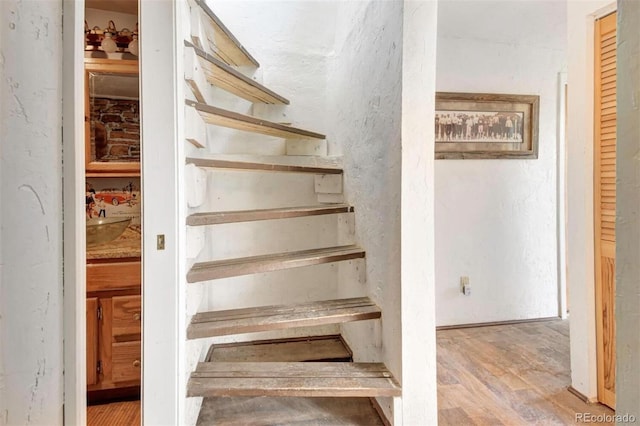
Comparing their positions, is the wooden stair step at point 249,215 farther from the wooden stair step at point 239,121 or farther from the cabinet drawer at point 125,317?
the cabinet drawer at point 125,317

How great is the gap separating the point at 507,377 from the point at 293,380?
1.28 metres

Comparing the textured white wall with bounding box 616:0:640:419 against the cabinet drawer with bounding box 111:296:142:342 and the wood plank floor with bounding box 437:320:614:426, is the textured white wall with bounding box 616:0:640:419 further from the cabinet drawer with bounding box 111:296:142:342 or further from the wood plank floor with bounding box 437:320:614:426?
the cabinet drawer with bounding box 111:296:142:342

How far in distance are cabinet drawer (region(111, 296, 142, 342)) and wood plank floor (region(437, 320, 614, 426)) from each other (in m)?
1.54

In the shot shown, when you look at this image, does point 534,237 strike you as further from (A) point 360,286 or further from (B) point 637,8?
(B) point 637,8

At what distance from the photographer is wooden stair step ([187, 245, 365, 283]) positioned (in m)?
1.41

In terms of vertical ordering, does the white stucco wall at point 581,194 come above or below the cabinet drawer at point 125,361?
above

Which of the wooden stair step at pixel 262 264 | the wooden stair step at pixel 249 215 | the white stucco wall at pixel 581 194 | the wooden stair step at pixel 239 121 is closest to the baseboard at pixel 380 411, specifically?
the wooden stair step at pixel 262 264

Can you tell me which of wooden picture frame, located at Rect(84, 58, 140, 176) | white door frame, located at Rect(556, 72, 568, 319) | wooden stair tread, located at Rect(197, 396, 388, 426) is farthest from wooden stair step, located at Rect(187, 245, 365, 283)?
white door frame, located at Rect(556, 72, 568, 319)

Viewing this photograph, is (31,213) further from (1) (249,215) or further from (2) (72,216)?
(1) (249,215)

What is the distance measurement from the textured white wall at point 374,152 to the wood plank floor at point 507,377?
1.68 feet

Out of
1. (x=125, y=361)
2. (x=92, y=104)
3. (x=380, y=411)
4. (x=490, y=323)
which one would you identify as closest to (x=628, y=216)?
(x=380, y=411)

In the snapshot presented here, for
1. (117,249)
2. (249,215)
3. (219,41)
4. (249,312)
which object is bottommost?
(249,312)

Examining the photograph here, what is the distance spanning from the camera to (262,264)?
4.95 feet

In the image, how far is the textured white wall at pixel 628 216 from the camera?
48 centimetres
